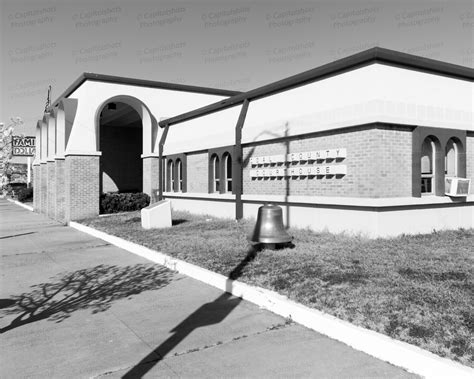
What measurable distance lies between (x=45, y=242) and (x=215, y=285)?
844cm

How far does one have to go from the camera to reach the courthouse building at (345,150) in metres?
10.1

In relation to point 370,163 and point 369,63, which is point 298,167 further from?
point 369,63

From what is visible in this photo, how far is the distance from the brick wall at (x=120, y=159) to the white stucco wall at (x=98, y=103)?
773cm

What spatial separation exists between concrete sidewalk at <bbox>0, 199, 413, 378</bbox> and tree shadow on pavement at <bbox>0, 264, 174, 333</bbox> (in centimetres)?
2

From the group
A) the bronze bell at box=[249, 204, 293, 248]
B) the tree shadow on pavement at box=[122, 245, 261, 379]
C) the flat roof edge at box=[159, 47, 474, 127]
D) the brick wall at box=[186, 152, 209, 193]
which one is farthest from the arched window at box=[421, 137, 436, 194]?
the brick wall at box=[186, 152, 209, 193]

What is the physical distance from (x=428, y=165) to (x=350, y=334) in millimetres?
8494

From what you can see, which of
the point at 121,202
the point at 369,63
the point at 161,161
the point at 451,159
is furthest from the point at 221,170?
the point at 451,159

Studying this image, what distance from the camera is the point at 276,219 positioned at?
353 inches

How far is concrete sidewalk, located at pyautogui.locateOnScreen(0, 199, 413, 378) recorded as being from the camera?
4.11 meters

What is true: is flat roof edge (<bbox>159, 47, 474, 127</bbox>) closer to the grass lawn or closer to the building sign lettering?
the building sign lettering

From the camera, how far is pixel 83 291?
23.7ft

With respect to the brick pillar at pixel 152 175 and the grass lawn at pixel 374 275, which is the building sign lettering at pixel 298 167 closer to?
the grass lawn at pixel 374 275

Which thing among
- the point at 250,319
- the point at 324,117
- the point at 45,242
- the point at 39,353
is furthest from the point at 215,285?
the point at 45,242

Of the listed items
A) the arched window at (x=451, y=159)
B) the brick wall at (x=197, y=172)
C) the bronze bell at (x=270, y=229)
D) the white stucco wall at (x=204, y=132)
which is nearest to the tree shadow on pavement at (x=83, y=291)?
the bronze bell at (x=270, y=229)
